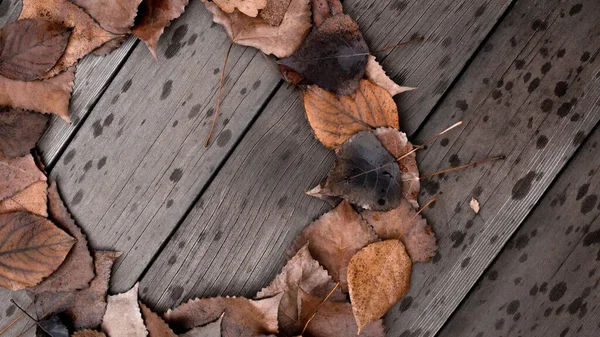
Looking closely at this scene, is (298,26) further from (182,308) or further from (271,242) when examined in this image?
(182,308)

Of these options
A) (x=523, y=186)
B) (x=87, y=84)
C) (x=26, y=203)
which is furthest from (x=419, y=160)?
(x=26, y=203)

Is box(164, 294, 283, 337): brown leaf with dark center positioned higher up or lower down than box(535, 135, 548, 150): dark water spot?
lower down

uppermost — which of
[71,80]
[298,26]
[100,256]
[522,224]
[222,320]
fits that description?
[298,26]

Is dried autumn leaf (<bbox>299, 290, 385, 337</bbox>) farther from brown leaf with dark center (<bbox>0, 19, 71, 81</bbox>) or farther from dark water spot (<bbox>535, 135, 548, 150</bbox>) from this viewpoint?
brown leaf with dark center (<bbox>0, 19, 71, 81</bbox>)

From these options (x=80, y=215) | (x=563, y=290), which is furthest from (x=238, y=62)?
(x=563, y=290)

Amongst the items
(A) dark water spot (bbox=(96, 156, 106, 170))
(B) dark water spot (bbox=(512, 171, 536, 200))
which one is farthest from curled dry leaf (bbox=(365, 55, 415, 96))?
(A) dark water spot (bbox=(96, 156, 106, 170))

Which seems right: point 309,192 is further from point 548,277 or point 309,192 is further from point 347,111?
point 548,277
